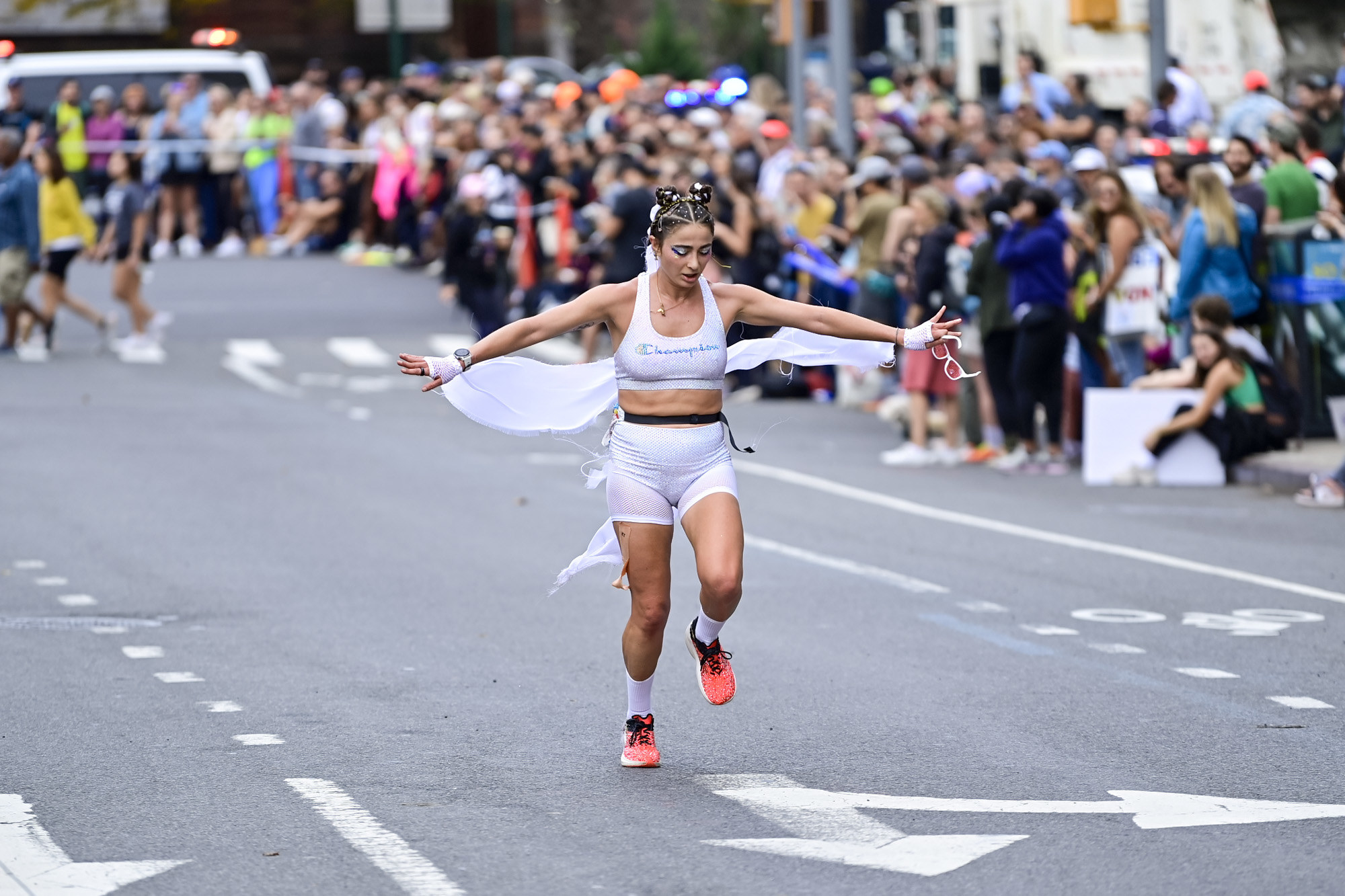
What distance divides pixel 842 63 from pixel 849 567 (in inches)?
588

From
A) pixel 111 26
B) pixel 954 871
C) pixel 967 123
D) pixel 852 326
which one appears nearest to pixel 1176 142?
pixel 967 123

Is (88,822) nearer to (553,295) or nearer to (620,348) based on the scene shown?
(620,348)

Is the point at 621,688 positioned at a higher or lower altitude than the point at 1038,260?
lower

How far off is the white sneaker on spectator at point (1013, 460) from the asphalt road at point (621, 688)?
1.46 feet

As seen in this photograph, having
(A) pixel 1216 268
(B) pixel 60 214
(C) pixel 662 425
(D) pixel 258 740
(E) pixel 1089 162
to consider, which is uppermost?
(E) pixel 1089 162

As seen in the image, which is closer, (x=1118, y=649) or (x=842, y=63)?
(x=1118, y=649)

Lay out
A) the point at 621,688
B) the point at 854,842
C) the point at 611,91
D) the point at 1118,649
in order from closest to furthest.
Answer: the point at 854,842
the point at 621,688
the point at 1118,649
the point at 611,91

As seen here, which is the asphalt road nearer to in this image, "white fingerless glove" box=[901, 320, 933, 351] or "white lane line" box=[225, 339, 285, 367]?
"white fingerless glove" box=[901, 320, 933, 351]

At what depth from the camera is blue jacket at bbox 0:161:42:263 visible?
71.5ft

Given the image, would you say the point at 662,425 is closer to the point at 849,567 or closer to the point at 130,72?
the point at 849,567

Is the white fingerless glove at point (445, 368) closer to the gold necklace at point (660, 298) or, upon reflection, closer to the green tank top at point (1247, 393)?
the gold necklace at point (660, 298)

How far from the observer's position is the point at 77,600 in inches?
431

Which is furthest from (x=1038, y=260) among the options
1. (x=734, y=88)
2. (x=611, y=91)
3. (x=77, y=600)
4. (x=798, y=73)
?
(x=611, y=91)

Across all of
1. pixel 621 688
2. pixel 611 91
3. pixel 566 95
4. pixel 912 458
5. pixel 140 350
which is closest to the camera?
pixel 621 688
